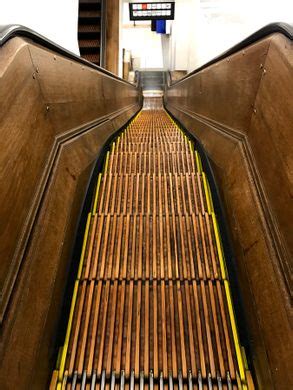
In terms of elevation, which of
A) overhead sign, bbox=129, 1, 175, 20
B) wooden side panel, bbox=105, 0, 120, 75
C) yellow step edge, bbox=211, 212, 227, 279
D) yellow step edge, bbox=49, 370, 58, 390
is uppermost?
overhead sign, bbox=129, 1, 175, 20

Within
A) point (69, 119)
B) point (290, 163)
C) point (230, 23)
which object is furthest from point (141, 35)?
point (290, 163)

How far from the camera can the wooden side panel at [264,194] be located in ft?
3.35

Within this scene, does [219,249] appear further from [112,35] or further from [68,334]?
[112,35]

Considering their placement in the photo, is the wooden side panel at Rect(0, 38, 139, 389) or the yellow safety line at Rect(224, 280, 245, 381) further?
the yellow safety line at Rect(224, 280, 245, 381)

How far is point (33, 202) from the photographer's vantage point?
129 cm

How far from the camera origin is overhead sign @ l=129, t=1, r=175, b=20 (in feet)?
28.5

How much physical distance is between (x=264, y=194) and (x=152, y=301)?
0.79m

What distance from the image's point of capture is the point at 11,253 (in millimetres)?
1046

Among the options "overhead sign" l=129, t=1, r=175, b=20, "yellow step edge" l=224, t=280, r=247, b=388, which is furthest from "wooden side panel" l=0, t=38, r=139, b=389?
"overhead sign" l=129, t=1, r=175, b=20

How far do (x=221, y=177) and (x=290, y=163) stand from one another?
78 cm

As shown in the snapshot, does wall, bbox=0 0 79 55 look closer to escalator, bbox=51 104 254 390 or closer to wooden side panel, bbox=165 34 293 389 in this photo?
escalator, bbox=51 104 254 390

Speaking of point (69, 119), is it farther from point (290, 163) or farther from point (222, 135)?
point (290, 163)

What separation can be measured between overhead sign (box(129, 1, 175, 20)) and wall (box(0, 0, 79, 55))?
606 centimetres

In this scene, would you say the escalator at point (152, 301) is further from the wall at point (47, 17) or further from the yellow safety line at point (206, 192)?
the wall at point (47, 17)
